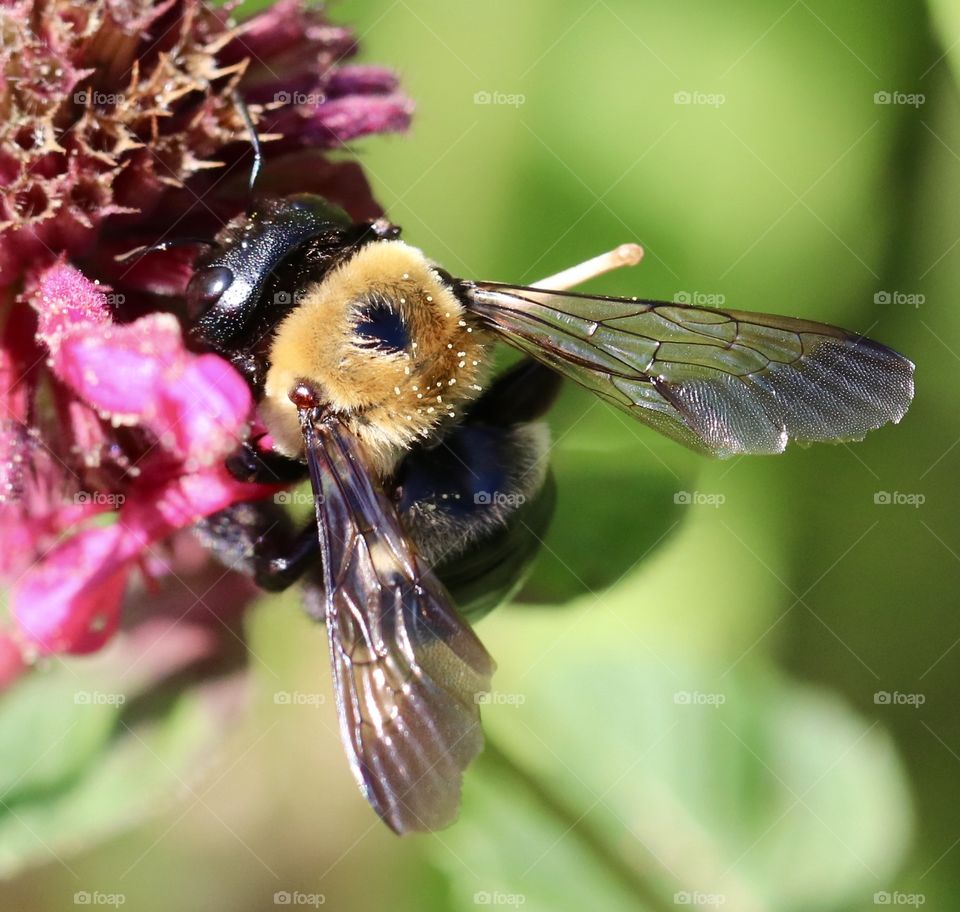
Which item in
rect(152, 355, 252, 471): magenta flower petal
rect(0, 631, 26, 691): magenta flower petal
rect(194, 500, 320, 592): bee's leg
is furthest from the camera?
rect(0, 631, 26, 691): magenta flower petal

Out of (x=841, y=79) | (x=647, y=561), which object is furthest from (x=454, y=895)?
(x=841, y=79)

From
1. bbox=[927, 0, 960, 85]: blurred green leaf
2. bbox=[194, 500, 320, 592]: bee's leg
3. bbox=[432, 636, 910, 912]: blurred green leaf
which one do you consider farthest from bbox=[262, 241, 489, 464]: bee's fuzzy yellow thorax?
bbox=[927, 0, 960, 85]: blurred green leaf

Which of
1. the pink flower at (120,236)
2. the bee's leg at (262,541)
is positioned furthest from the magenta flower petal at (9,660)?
the bee's leg at (262,541)

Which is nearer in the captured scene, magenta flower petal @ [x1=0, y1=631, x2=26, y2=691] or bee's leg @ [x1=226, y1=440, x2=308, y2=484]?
bee's leg @ [x1=226, y1=440, x2=308, y2=484]

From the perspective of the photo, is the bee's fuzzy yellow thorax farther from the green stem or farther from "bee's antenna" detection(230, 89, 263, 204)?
the green stem

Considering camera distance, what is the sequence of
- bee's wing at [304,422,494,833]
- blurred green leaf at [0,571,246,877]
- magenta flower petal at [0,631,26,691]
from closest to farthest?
bee's wing at [304,422,494,833]
magenta flower petal at [0,631,26,691]
blurred green leaf at [0,571,246,877]


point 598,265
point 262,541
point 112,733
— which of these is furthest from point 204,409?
point 112,733

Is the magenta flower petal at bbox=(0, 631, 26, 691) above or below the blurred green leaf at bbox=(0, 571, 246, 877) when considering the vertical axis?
above

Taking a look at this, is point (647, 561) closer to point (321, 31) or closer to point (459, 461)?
point (459, 461)
